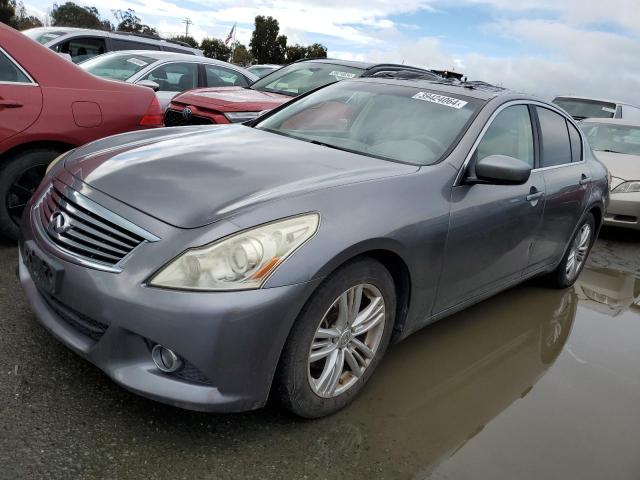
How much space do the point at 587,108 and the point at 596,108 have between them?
17cm

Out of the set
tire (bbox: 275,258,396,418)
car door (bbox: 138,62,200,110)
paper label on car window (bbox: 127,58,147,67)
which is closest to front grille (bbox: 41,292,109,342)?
tire (bbox: 275,258,396,418)

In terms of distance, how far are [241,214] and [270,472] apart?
0.99 m

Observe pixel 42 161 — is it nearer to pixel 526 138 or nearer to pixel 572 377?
pixel 526 138

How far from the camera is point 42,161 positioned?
13.0 ft

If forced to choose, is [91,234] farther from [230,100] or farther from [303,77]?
[303,77]

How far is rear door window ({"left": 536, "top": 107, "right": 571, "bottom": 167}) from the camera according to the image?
3943 millimetres

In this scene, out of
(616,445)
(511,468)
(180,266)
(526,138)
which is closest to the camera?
(180,266)

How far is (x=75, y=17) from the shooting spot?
58.4 meters

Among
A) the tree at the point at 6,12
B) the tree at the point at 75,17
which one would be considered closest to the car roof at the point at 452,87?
the tree at the point at 6,12

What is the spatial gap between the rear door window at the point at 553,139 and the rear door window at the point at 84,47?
8305 mm

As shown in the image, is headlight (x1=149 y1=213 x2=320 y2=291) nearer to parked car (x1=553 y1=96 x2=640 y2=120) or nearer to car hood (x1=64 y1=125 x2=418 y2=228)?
car hood (x1=64 y1=125 x2=418 y2=228)

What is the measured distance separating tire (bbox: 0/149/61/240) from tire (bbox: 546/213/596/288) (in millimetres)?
3892

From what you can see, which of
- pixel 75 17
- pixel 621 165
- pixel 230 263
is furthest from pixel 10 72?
pixel 75 17

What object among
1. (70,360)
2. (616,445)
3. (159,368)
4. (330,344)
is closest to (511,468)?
(616,445)
